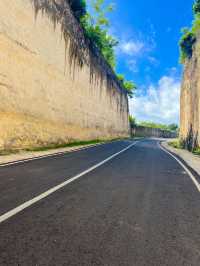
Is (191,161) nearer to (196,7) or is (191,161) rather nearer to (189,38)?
(196,7)

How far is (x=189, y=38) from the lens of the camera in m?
30.2

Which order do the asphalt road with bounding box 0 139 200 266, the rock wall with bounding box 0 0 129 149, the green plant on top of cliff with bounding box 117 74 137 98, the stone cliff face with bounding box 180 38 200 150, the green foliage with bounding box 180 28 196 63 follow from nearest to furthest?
the asphalt road with bounding box 0 139 200 266 → the rock wall with bounding box 0 0 129 149 → the stone cliff face with bounding box 180 38 200 150 → the green foliage with bounding box 180 28 196 63 → the green plant on top of cliff with bounding box 117 74 137 98

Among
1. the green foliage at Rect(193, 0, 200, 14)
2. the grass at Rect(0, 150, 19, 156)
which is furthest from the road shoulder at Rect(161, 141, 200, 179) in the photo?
the green foliage at Rect(193, 0, 200, 14)

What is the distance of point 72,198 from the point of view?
5.14 meters

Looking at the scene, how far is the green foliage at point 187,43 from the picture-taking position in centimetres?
2989

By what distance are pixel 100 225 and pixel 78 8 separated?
30225 millimetres

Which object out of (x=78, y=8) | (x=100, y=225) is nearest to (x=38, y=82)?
(x=78, y=8)

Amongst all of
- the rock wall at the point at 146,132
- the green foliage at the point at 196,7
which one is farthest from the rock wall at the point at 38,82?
the rock wall at the point at 146,132

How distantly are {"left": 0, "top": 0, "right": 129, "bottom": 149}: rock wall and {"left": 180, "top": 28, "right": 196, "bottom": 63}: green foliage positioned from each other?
1244 centimetres

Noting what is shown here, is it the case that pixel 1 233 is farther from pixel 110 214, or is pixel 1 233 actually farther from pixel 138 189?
pixel 138 189

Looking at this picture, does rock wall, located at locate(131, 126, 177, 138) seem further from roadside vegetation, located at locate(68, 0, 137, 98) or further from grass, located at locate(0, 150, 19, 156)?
grass, located at locate(0, 150, 19, 156)

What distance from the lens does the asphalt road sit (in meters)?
2.74

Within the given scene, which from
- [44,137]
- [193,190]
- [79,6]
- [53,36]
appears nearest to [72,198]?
[193,190]

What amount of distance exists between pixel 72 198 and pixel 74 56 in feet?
77.2
